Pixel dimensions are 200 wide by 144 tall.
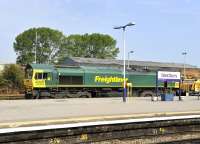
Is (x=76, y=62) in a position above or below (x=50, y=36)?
below

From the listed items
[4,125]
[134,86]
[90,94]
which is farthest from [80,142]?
[134,86]

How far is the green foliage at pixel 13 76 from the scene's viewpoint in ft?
229

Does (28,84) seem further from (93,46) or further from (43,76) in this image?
(93,46)

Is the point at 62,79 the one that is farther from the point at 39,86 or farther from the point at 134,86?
the point at 134,86

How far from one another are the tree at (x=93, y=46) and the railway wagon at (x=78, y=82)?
6024cm

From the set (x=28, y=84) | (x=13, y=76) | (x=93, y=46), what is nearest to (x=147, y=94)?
(x=28, y=84)

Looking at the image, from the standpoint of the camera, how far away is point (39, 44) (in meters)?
109

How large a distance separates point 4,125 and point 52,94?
105ft

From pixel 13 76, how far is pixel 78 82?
79.5 feet

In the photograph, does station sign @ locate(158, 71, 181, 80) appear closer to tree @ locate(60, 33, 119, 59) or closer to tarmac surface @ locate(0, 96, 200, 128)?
tarmac surface @ locate(0, 96, 200, 128)

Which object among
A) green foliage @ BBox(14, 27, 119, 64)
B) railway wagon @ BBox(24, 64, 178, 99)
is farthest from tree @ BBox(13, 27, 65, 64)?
railway wagon @ BBox(24, 64, 178, 99)

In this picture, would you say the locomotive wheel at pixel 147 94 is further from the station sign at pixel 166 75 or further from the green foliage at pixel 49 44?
the green foliage at pixel 49 44

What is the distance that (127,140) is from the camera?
16.6 m

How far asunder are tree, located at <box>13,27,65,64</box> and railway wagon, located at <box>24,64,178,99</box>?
174 ft
